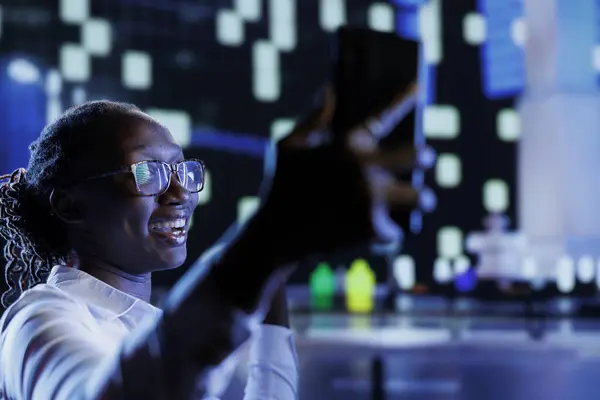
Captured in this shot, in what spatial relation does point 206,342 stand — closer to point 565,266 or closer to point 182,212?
point 182,212

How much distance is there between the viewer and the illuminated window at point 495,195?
2488cm

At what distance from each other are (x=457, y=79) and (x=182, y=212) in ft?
79.7

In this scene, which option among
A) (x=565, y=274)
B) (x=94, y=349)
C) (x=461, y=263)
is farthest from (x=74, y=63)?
(x=94, y=349)

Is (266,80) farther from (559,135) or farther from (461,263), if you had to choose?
(559,135)

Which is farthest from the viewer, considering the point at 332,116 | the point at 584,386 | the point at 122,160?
the point at 584,386

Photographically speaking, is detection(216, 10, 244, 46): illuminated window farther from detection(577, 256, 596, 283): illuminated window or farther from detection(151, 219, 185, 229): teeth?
detection(151, 219, 185, 229): teeth

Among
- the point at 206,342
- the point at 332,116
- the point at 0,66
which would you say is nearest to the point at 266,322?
the point at 206,342

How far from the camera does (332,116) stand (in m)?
0.89

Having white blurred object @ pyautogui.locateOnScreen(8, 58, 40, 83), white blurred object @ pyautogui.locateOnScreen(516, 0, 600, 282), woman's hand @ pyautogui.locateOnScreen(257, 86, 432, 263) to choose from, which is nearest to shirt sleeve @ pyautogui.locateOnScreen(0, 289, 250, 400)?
woman's hand @ pyautogui.locateOnScreen(257, 86, 432, 263)

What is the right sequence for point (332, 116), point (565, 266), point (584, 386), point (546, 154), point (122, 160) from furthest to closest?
1. point (546, 154)
2. point (565, 266)
3. point (584, 386)
4. point (122, 160)
5. point (332, 116)

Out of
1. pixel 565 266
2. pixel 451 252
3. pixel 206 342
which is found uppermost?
pixel 206 342

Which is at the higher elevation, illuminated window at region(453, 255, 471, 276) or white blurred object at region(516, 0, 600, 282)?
white blurred object at region(516, 0, 600, 282)

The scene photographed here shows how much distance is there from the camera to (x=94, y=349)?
1.06 metres

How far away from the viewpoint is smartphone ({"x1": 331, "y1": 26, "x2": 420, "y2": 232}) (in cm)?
88
